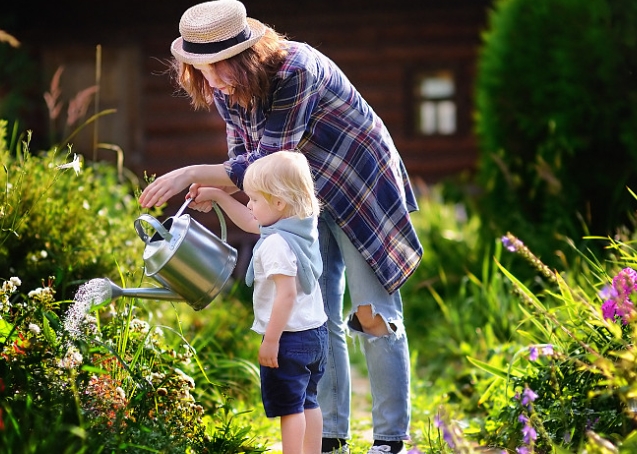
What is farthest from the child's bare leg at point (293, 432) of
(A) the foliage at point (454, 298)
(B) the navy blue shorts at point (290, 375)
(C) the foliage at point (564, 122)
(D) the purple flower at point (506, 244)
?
(C) the foliage at point (564, 122)

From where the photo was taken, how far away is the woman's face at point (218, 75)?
2846 mm

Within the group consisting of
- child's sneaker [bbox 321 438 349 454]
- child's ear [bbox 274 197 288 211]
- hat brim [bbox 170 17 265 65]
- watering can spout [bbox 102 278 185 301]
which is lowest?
child's sneaker [bbox 321 438 349 454]

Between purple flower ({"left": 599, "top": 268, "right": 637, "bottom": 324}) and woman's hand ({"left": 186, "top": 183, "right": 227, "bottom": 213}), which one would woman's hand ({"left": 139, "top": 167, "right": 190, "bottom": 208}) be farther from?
purple flower ({"left": 599, "top": 268, "right": 637, "bottom": 324})

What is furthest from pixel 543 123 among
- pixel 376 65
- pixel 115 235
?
pixel 376 65

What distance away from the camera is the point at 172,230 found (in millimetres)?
2758

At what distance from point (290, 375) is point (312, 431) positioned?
0.24m

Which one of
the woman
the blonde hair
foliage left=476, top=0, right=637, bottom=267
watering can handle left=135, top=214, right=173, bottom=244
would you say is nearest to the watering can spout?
watering can handle left=135, top=214, right=173, bottom=244

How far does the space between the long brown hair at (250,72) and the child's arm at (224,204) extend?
0.28 m

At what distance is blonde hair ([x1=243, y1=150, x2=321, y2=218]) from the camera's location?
266 centimetres

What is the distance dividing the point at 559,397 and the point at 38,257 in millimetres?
1959

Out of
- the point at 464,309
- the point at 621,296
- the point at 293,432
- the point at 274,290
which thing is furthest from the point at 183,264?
the point at 464,309

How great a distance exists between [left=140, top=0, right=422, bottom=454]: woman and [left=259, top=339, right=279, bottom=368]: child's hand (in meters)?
0.51

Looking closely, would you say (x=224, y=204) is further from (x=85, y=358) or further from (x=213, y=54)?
(x=85, y=358)

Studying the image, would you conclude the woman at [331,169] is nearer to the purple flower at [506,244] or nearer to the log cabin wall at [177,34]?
the purple flower at [506,244]
